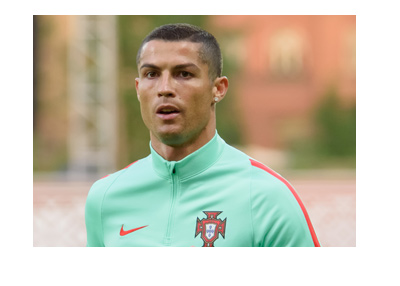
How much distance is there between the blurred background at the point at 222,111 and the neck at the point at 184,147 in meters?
2.45

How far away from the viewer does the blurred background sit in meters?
5.70

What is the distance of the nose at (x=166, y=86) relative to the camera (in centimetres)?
246

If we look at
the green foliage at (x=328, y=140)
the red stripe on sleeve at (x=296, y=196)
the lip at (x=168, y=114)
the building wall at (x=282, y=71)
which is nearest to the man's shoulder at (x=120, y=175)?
the lip at (x=168, y=114)

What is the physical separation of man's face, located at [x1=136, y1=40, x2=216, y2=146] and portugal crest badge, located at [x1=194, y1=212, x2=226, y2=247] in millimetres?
376

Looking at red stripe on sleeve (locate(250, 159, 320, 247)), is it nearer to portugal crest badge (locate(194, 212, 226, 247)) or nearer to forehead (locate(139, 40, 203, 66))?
portugal crest badge (locate(194, 212, 226, 247))

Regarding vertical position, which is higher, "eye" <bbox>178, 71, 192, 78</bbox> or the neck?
"eye" <bbox>178, 71, 192, 78</bbox>

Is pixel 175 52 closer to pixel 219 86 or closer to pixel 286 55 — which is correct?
pixel 219 86

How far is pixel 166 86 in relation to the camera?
2461mm

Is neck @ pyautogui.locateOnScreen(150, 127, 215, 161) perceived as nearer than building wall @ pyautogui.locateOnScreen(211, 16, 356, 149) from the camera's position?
Yes

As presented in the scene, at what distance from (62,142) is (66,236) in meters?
2.61

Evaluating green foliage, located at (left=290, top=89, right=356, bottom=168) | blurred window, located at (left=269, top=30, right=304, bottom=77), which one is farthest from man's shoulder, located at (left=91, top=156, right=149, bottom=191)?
blurred window, located at (left=269, top=30, right=304, bottom=77)

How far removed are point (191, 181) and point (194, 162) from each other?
0.30 feet

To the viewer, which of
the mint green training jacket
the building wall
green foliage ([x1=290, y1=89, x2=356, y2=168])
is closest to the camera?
the mint green training jacket
